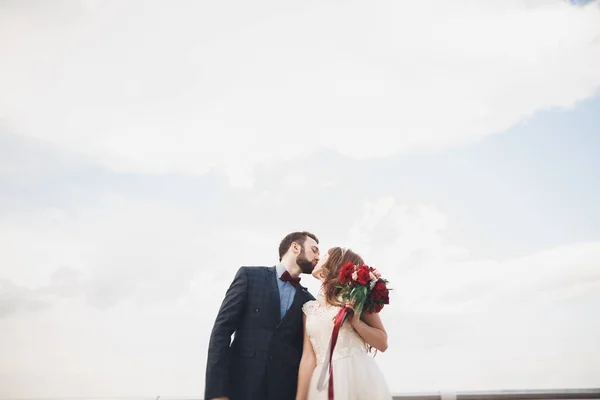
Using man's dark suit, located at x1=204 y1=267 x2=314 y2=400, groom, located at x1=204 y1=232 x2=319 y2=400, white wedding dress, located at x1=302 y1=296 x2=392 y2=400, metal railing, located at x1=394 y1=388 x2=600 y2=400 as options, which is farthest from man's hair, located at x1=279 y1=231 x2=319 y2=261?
metal railing, located at x1=394 y1=388 x2=600 y2=400

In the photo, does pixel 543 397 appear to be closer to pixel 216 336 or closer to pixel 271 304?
pixel 271 304

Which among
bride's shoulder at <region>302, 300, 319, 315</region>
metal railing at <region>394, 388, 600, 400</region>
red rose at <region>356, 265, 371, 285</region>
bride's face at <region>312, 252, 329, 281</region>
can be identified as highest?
bride's face at <region>312, 252, 329, 281</region>

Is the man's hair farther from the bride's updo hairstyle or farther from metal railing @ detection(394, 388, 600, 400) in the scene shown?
metal railing @ detection(394, 388, 600, 400)

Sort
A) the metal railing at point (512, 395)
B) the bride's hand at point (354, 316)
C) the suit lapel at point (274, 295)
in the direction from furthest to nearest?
1. the metal railing at point (512, 395)
2. the suit lapel at point (274, 295)
3. the bride's hand at point (354, 316)

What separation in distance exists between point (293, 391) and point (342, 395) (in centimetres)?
33

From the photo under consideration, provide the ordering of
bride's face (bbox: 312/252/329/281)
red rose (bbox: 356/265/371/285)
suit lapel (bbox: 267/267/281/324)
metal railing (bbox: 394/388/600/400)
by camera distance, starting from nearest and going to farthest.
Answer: red rose (bbox: 356/265/371/285) → suit lapel (bbox: 267/267/281/324) → bride's face (bbox: 312/252/329/281) → metal railing (bbox: 394/388/600/400)

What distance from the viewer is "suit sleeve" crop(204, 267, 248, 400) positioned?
299 centimetres

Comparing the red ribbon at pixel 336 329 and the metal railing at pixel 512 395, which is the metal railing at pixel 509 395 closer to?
the metal railing at pixel 512 395

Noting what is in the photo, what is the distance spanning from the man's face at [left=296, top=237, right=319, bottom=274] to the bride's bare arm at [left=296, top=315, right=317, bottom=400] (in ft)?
1.53

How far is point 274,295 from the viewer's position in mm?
3311

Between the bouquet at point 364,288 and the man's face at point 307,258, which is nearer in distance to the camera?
the bouquet at point 364,288

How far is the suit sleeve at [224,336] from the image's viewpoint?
2.99 m

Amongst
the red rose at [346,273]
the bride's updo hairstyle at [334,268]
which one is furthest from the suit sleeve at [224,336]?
the red rose at [346,273]

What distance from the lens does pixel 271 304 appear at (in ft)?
10.7
